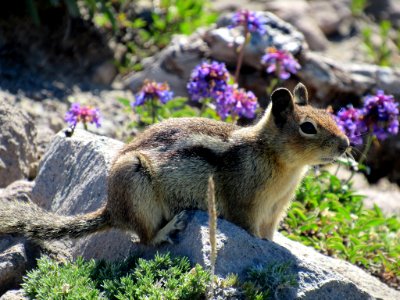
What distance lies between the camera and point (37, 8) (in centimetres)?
1021

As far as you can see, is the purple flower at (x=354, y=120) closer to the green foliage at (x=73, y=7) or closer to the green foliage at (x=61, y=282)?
the green foliage at (x=61, y=282)

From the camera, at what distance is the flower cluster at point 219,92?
7441mm

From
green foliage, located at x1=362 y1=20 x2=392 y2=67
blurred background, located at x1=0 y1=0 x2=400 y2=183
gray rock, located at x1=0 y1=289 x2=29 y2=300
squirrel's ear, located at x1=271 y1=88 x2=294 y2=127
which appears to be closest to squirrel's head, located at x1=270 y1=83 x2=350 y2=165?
squirrel's ear, located at x1=271 y1=88 x2=294 y2=127

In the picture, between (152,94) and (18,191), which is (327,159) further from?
(18,191)

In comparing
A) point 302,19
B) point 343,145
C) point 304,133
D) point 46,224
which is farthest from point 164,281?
point 302,19

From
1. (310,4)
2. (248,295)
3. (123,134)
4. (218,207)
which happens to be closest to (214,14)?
(310,4)

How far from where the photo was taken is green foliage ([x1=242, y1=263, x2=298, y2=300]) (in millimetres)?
4867

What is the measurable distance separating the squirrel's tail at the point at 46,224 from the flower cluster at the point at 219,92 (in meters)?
2.22

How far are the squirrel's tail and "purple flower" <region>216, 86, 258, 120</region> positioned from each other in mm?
2214

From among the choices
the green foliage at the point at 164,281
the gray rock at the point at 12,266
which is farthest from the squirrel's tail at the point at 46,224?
the green foliage at the point at 164,281

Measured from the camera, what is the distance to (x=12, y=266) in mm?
5504

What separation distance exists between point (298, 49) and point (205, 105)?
192 centimetres

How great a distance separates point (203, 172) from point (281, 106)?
2.69ft

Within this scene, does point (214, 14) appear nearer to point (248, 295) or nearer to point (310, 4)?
point (310, 4)
